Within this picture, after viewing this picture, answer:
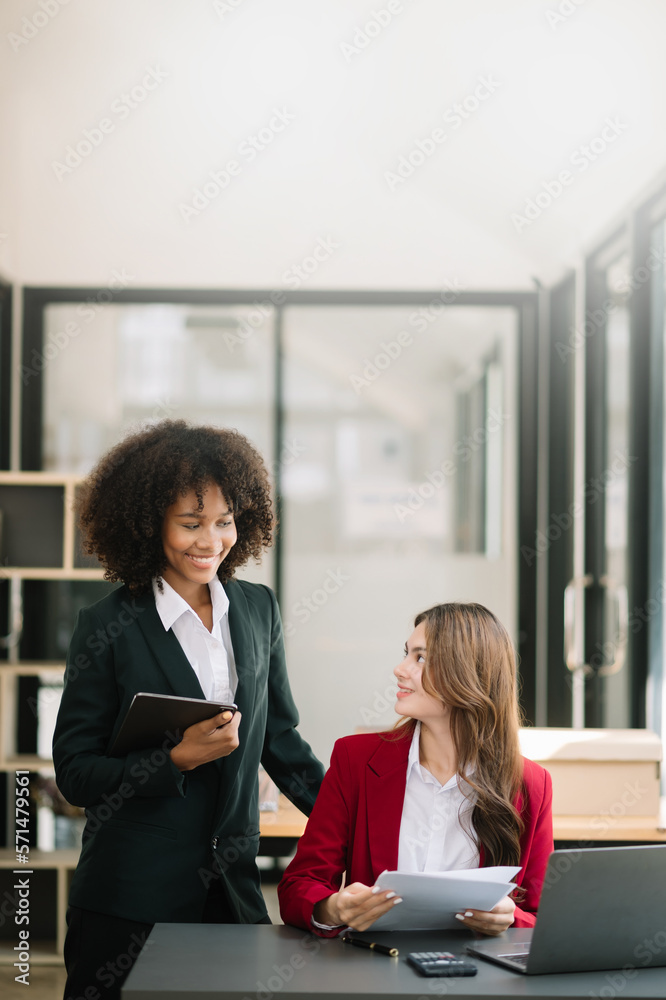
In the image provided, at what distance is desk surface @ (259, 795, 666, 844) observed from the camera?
8.71ft

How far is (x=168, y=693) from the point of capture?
72.1 inches

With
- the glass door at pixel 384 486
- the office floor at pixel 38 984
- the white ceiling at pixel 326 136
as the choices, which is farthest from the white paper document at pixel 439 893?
the white ceiling at pixel 326 136

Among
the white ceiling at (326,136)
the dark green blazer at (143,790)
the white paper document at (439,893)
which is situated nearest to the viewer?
the white paper document at (439,893)

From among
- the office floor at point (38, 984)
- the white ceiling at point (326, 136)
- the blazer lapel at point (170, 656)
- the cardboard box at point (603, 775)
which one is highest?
the white ceiling at point (326, 136)

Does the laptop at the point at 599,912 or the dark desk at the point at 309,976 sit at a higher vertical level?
the laptop at the point at 599,912

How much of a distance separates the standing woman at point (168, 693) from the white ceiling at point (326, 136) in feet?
8.36

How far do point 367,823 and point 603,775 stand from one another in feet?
3.99

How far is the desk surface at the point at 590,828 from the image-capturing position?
105 inches

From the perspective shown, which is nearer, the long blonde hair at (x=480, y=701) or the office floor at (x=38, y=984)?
the long blonde hair at (x=480, y=701)

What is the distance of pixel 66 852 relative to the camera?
3938 millimetres

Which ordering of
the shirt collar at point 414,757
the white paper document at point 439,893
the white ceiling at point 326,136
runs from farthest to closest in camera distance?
the white ceiling at point 326,136
the shirt collar at point 414,757
the white paper document at point 439,893

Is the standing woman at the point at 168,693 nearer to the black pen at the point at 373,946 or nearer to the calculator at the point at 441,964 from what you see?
the black pen at the point at 373,946

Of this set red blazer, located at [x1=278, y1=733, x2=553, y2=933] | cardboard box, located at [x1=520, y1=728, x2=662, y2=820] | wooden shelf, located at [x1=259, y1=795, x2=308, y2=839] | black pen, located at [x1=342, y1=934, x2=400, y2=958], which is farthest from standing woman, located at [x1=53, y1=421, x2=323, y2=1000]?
cardboard box, located at [x1=520, y1=728, x2=662, y2=820]

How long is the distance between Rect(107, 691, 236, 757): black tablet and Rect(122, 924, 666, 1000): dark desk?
12.5 inches
